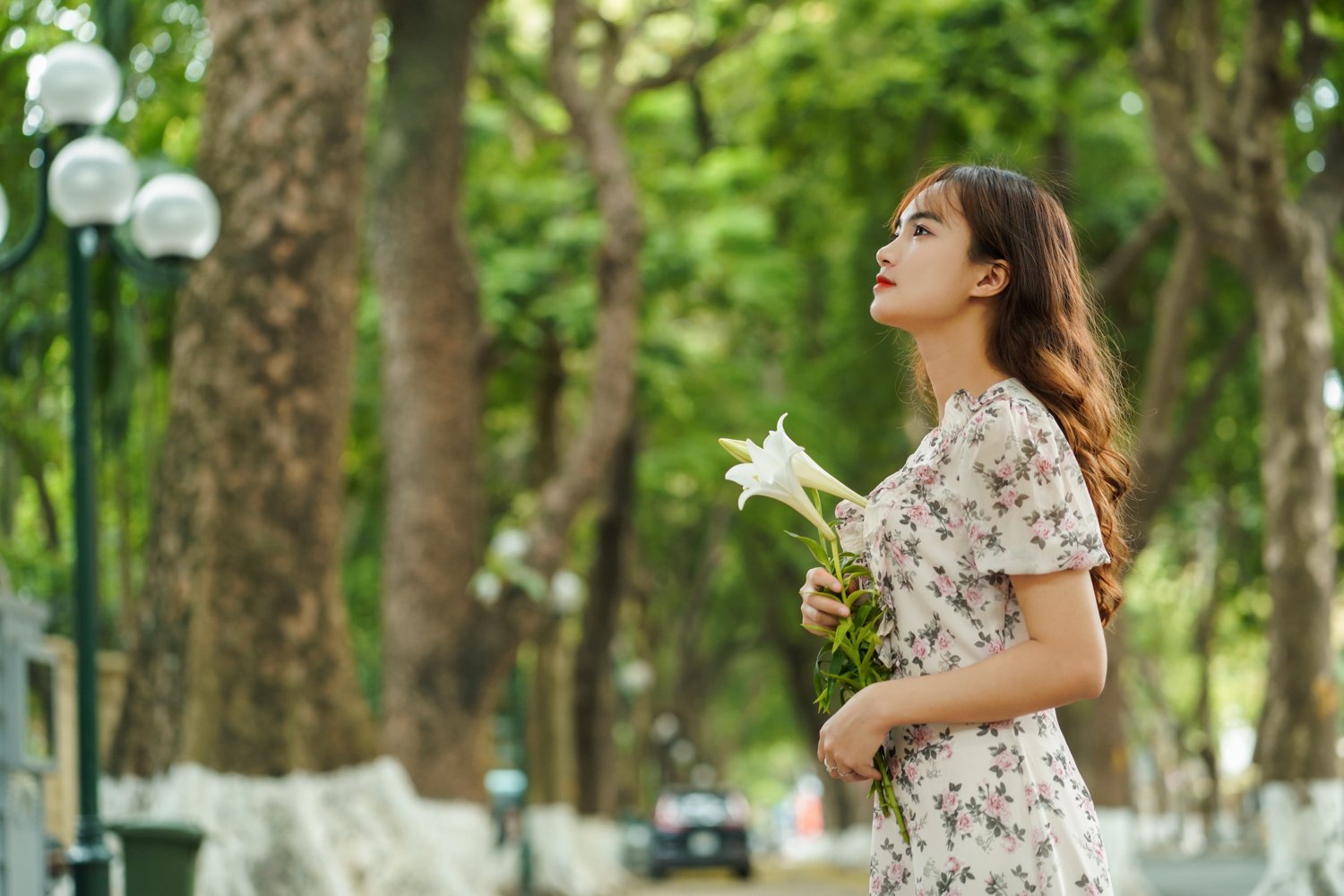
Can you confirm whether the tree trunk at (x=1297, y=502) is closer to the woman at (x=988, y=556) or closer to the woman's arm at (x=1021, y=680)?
the woman at (x=988, y=556)

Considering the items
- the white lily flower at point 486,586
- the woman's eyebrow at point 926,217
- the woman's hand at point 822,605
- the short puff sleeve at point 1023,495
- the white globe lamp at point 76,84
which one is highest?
the white globe lamp at point 76,84

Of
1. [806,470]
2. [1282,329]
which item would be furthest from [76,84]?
[1282,329]

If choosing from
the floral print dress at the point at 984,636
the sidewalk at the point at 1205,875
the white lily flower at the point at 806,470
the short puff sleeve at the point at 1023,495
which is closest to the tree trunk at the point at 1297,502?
the sidewalk at the point at 1205,875

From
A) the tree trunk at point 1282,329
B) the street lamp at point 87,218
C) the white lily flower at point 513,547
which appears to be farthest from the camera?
the white lily flower at point 513,547

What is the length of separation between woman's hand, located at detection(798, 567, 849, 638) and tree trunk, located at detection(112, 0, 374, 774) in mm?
6113

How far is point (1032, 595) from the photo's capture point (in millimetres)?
2572

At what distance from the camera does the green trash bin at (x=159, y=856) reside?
23.4 feet

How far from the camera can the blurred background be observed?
9000 millimetres

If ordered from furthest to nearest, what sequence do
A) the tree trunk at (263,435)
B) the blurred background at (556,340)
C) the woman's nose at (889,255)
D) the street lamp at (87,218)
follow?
the blurred background at (556,340)
the tree trunk at (263,435)
the street lamp at (87,218)
the woman's nose at (889,255)

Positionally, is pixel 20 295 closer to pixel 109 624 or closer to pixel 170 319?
pixel 170 319

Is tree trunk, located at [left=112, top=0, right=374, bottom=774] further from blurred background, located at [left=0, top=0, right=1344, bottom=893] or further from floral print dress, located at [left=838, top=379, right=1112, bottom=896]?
floral print dress, located at [left=838, top=379, right=1112, bottom=896]

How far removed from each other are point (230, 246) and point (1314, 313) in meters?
7.47

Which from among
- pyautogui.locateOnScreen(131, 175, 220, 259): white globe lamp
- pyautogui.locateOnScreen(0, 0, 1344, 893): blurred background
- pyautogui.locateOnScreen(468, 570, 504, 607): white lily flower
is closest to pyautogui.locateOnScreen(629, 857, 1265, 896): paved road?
pyautogui.locateOnScreen(0, 0, 1344, 893): blurred background

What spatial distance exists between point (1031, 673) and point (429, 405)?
1313 centimetres
